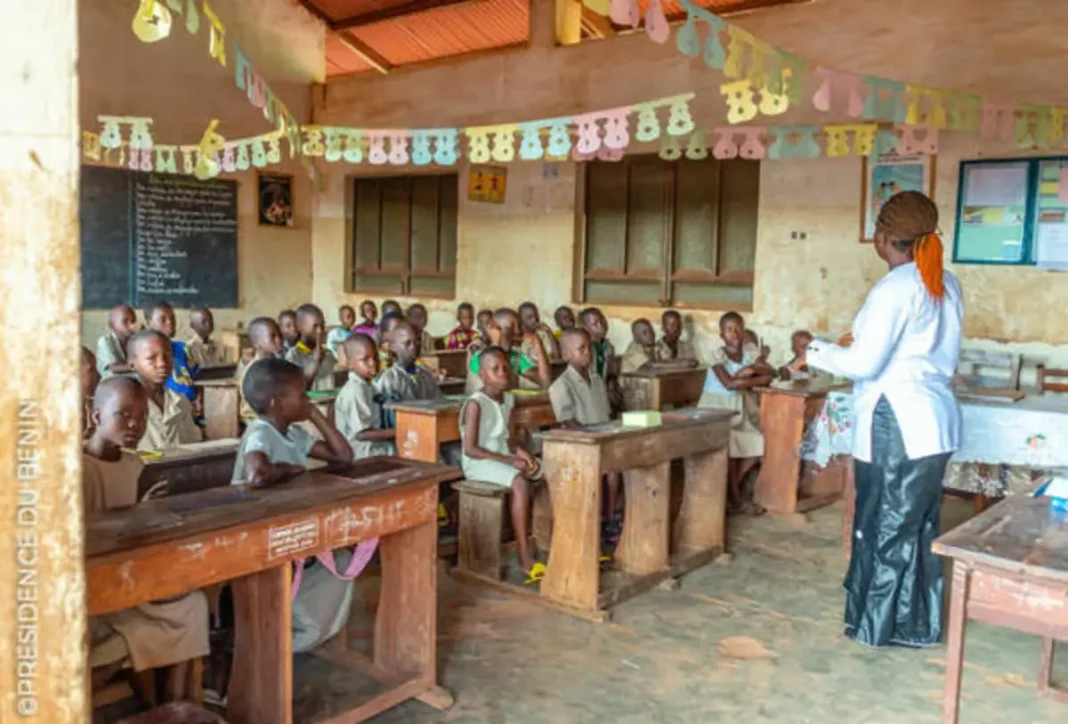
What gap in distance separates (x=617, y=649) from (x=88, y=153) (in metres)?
6.37

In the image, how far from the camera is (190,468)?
373 centimetres

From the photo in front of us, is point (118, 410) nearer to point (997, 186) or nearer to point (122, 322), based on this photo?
point (122, 322)

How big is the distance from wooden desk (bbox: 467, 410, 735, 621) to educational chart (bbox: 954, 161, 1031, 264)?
325cm

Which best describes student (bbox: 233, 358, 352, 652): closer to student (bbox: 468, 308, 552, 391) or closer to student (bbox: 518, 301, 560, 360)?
student (bbox: 468, 308, 552, 391)

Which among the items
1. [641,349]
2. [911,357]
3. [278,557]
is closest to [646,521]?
[911,357]

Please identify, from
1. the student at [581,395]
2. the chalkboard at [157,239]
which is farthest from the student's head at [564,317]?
the chalkboard at [157,239]

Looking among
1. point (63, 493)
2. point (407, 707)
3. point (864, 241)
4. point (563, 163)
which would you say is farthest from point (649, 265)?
point (63, 493)

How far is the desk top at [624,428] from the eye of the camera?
389cm

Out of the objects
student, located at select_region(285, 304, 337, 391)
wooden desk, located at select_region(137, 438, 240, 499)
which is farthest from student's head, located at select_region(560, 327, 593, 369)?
wooden desk, located at select_region(137, 438, 240, 499)

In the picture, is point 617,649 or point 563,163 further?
point 563,163

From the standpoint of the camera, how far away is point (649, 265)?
8711 mm

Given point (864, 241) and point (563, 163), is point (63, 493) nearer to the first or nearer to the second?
point (864, 241)

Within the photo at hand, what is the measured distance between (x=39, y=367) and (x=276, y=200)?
946cm

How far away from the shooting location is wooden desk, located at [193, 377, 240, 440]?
530 centimetres
